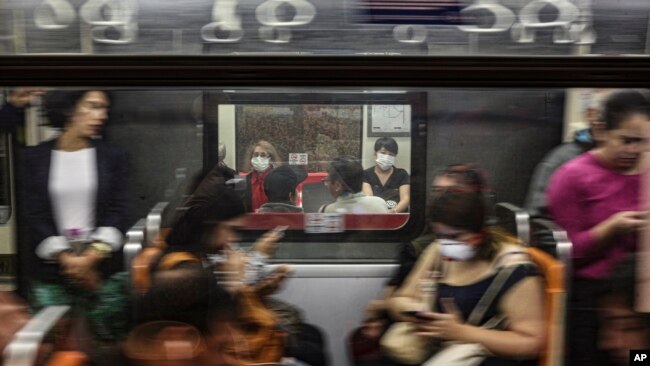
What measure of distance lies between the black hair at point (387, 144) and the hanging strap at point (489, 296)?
1.51ft

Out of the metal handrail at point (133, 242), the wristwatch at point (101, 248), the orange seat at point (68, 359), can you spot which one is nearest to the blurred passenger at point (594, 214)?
the metal handrail at point (133, 242)

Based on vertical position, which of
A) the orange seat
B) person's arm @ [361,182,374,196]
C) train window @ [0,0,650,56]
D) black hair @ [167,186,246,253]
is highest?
train window @ [0,0,650,56]

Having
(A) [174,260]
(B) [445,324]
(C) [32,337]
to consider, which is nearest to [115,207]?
(A) [174,260]

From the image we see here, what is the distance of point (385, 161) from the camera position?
8.52ft

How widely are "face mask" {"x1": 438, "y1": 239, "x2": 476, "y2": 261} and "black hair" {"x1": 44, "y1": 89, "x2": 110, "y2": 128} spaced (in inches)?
40.2

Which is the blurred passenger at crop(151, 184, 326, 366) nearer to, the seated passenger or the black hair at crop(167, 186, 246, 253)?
the black hair at crop(167, 186, 246, 253)

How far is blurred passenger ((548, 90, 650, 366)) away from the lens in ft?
8.61

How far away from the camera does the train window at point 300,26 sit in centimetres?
249

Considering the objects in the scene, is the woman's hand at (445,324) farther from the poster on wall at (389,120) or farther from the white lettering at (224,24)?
the white lettering at (224,24)

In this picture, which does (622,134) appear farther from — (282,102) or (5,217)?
(5,217)

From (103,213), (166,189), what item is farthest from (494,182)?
(103,213)

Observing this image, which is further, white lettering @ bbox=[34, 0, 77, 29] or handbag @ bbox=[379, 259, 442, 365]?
handbag @ bbox=[379, 259, 442, 365]

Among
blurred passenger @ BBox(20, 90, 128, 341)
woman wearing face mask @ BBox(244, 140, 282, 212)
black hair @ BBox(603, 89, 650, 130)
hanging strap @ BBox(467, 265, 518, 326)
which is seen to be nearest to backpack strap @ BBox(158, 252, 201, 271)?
blurred passenger @ BBox(20, 90, 128, 341)

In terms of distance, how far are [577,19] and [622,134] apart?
1.16 ft
